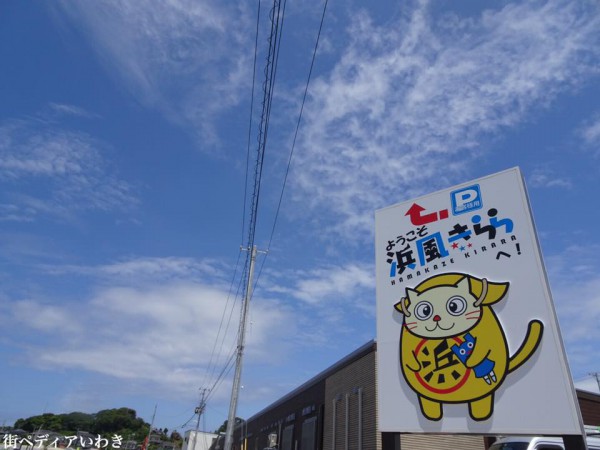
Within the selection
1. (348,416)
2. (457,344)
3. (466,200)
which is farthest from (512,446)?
(348,416)

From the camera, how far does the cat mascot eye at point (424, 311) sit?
8672 mm

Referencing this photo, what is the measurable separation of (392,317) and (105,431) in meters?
120

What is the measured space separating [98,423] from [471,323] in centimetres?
12257

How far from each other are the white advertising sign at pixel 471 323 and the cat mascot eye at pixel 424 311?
2 centimetres

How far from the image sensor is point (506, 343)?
762 centimetres

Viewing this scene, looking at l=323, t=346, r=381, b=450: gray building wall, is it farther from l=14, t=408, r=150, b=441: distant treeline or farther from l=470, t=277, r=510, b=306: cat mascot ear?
l=14, t=408, r=150, b=441: distant treeline

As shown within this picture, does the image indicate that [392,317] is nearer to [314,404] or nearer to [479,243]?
[479,243]

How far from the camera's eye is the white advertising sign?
23.7ft

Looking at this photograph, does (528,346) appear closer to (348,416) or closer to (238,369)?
(348,416)

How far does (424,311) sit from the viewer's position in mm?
8750

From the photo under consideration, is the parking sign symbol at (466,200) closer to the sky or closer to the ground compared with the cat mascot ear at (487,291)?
closer to the sky

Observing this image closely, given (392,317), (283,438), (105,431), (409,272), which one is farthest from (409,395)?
(105,431)

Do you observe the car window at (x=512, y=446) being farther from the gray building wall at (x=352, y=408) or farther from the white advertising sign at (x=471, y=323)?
the gray building wall at (x=352, y=408)

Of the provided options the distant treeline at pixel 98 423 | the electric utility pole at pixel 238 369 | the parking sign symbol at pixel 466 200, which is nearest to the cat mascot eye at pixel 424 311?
the parking sign symbol at pixel 466 200
